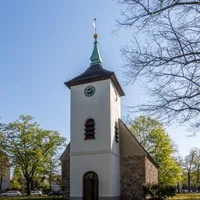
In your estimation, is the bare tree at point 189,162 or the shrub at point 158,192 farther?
the bare tree at point 189,162

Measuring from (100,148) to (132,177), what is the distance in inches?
132

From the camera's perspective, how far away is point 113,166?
18.6 meters

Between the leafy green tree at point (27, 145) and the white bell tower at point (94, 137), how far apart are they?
17.8 meters

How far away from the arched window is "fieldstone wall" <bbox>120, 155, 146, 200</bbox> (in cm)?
309

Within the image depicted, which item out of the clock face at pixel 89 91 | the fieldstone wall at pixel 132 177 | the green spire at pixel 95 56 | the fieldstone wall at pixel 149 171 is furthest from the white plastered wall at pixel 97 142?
the green spire at pixel 95 56

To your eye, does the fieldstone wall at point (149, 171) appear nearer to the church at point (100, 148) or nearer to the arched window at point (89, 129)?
the church at point (100, 148)

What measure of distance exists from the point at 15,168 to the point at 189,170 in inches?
1588

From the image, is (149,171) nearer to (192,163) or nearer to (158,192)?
(158,192)

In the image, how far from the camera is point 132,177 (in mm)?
20000

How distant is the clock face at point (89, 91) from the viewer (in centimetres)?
2041

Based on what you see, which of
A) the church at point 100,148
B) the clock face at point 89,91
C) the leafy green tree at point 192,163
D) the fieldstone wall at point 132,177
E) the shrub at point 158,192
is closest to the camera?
the church at point 100,148

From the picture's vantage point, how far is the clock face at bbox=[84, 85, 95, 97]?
20406 mm

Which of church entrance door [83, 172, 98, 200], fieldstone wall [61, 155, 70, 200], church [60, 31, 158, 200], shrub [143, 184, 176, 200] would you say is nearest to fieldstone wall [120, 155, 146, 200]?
church [60, 31, 158, 200]

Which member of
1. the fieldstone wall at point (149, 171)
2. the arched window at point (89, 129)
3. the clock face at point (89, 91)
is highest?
the clock face at point (89, 91)
